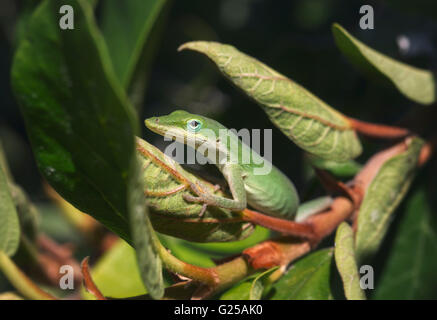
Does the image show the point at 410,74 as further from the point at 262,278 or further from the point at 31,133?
the point at 31,133

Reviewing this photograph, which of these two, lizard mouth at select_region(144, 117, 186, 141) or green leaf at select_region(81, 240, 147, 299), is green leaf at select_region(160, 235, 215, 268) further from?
lizard mouth at select_region(144, 117, 186, 141)

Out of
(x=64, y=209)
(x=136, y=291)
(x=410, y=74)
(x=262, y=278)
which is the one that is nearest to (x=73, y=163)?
(x=262, y=278)

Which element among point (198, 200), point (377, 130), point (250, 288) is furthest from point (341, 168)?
point (198, 200)

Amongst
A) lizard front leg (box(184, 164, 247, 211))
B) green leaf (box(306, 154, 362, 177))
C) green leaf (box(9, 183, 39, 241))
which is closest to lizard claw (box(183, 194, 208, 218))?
lizard front leg (box(184, 164, 247, 211))

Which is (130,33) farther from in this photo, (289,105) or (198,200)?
(198,200)

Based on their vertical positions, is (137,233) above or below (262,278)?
Result: above

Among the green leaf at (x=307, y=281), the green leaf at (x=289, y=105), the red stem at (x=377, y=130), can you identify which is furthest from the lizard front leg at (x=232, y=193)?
the red stem at (x=377, y=130)
